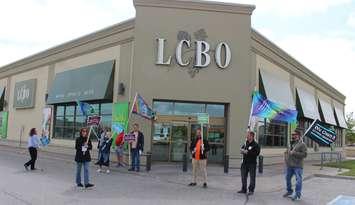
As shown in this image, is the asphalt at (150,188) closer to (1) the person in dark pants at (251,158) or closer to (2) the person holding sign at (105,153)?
(2) the person holding sign at (105,153)

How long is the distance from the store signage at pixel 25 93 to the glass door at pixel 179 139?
1268 centimetres

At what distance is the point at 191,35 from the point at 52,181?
9.68 meters

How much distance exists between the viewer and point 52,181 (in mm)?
14594

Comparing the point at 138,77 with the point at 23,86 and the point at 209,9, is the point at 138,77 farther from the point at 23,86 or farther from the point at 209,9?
the point at 23,86

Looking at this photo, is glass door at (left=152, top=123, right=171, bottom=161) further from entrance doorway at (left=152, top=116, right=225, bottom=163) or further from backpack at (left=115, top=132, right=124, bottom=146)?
backpack at (left=115, top=132, right=124, bottom=146)

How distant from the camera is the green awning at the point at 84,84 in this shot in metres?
22.4

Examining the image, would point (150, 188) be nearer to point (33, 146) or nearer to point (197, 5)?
point (33, 146)

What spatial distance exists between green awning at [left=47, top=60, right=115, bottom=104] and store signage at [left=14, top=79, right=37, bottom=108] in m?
3.85

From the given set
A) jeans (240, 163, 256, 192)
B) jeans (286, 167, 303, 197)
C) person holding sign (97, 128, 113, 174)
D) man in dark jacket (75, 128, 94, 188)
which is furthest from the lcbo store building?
jeans (286, 167, 303, 197)

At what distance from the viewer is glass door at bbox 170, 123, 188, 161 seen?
2188 cm

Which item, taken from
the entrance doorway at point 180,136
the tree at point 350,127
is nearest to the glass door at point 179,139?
the entrance doorway at point 180,136

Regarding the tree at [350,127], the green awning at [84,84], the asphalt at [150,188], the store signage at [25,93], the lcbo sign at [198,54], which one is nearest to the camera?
the asphalt at [150,188]

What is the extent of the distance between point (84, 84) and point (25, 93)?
31.4 feet

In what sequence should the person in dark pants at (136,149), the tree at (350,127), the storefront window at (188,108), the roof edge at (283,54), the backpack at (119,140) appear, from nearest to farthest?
the person in dark pants at (136,149) < the backpack at (119,140) < the storefront window at (188,108) < the roof edge at (283,54) < the tree at (350,127)
